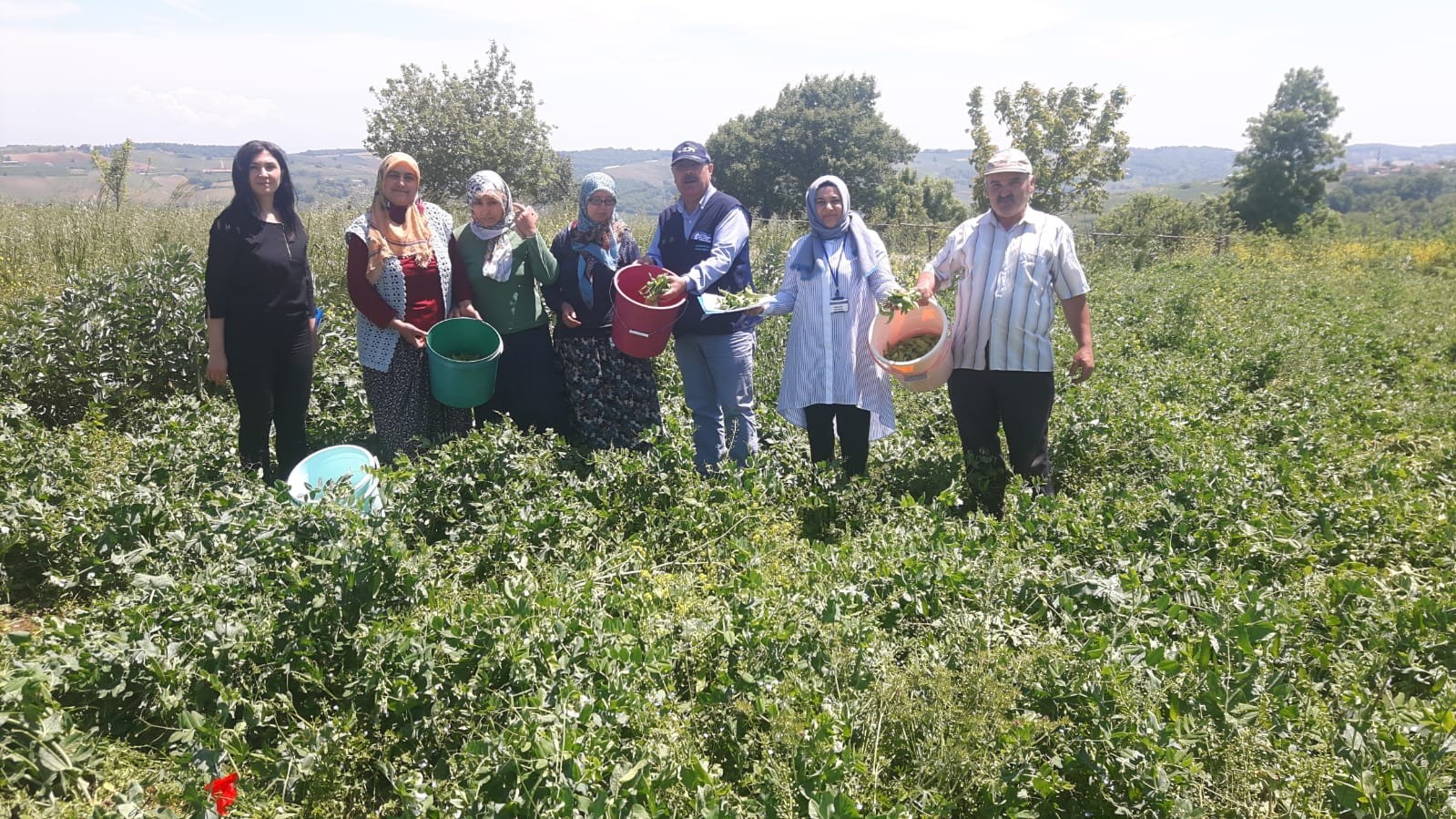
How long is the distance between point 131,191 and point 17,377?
273 inches

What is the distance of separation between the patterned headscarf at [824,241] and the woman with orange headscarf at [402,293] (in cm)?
172

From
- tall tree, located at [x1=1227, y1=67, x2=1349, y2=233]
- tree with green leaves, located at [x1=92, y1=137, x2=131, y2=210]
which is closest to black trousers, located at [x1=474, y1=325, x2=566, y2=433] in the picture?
tree with green leaves, located at [x1=92, y1=137, x2=131, y2=210]

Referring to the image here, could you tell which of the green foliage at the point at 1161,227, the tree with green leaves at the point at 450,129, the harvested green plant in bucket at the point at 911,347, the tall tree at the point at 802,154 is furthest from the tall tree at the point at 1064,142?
the tall tree at the point at 802,154

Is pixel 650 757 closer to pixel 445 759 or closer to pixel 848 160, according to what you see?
pixel 445 759

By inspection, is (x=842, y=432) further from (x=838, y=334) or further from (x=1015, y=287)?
(x=1015, y=287)

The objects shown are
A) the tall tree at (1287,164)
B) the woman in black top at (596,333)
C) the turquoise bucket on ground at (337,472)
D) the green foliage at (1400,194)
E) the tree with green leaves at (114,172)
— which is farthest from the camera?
the green foliage at (1400,194)

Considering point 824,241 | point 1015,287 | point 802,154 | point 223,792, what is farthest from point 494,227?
point 802,154

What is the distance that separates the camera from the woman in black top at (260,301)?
365 centimetres

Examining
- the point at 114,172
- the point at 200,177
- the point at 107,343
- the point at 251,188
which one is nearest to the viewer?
the point at 251,188

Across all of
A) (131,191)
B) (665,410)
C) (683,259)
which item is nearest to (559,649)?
(683,259)

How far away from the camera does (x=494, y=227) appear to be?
410 centimetres

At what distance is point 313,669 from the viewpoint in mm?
2348

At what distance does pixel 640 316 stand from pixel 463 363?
87cm

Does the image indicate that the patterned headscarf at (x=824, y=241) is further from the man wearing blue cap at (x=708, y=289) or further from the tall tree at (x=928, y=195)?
the tall tree at (x=928, y=195)
